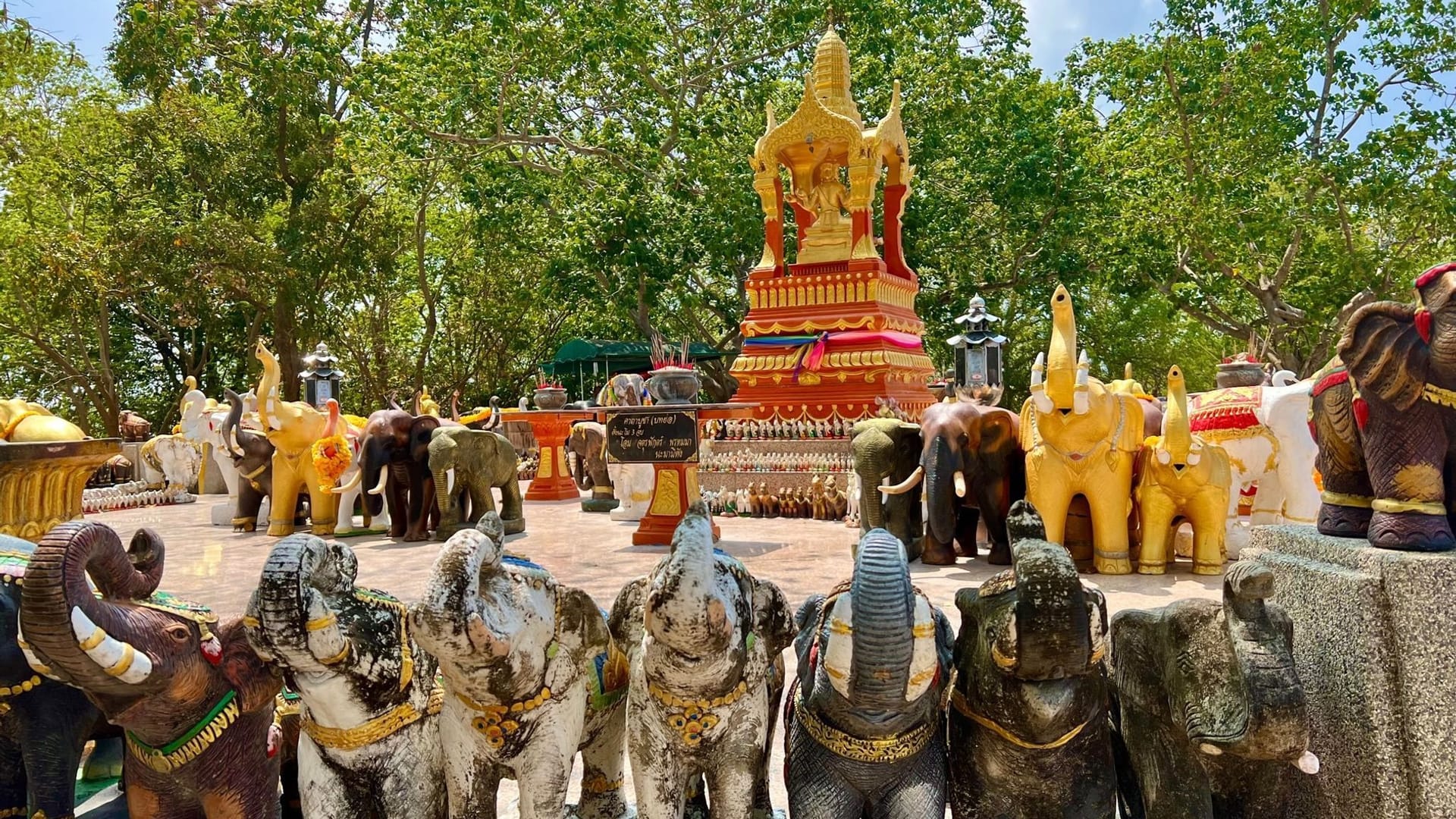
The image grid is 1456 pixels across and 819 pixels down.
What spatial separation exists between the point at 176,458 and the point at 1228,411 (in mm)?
14995

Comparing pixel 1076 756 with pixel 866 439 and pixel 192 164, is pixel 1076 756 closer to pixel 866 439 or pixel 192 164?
pixel 866 439

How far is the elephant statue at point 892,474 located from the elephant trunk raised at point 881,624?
522 centimetres

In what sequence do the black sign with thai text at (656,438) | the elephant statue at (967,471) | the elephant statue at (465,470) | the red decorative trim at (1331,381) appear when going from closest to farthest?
the red decorative trim at (1331,381)
the elephant statue at (967,471)
the black sign with thai text at (656,438)
the elephant statue at (465,470)

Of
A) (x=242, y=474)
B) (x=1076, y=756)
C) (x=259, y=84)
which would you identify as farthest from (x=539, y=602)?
(x=259, y=84)

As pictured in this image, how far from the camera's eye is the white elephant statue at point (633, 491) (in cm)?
1061

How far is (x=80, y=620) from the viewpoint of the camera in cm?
218

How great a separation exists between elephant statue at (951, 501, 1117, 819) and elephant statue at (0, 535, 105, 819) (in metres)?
2.59

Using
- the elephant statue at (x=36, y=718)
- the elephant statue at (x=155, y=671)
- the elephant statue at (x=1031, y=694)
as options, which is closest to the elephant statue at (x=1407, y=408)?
the elephant statue at (x=1031, y=694)

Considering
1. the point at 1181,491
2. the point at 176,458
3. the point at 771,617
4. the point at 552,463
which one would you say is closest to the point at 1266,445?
the point at 1181,491

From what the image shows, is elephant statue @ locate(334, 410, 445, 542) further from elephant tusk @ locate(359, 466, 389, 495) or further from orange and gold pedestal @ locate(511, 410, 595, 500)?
orange and gold pedestal @ locate(511, 410, 595, 500)

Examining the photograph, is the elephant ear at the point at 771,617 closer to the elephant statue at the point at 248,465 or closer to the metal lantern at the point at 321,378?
the elephant statue at the point at 248,465

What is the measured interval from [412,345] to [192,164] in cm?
963

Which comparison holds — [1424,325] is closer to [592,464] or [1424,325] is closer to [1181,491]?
[1181,491]

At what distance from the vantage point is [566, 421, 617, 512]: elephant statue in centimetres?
1224
